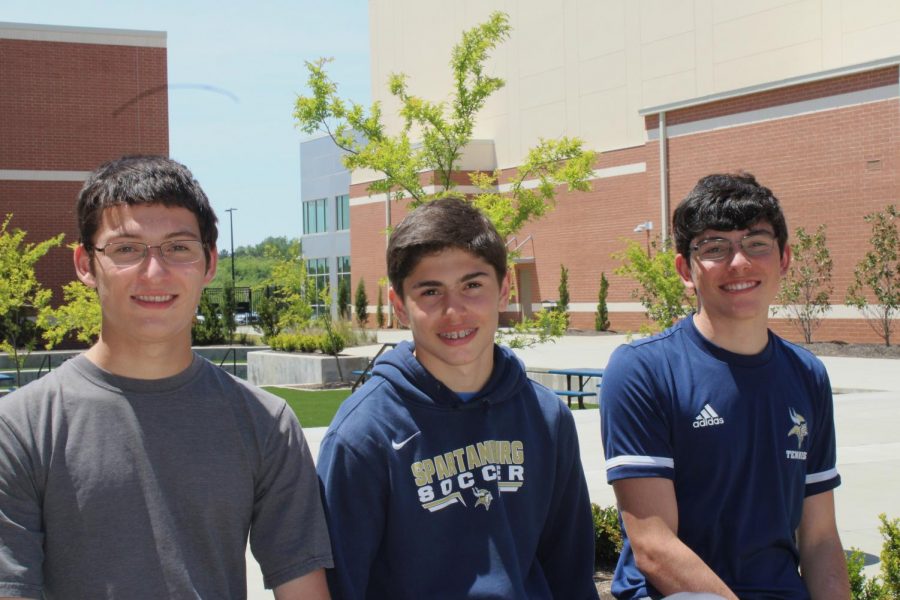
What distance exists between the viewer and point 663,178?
33.9m

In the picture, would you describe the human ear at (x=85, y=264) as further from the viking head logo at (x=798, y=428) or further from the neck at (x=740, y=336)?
the viking head logo at (x=798, y=428)

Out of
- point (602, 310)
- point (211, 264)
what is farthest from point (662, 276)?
point (602, 310)

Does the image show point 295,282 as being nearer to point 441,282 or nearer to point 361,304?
point 361,304

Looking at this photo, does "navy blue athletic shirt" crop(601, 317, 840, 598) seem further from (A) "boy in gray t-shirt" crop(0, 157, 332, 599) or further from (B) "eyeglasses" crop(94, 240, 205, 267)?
(B) "eyeglasses" crop(94, 240, 205, 267)

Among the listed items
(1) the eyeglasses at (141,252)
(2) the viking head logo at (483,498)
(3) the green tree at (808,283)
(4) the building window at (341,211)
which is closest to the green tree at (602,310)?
(3) the green tree at (808,283)

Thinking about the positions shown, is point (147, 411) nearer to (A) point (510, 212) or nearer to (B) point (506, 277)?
(B) point (506, 277)

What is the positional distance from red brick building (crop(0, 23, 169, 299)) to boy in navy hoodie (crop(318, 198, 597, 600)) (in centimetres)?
2995

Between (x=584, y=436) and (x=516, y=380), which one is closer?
(x=516, y=380)

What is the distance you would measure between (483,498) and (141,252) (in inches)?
46.7

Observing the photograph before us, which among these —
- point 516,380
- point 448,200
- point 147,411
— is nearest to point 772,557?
point 516,380

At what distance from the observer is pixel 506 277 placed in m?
3.31

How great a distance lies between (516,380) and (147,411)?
3.66 ft

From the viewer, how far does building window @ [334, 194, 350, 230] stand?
192 ft

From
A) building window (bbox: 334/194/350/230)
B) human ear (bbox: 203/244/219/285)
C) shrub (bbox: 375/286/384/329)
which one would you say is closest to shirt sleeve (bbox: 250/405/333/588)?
human ear (bbox: 203/244/219/285)
